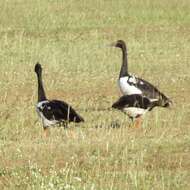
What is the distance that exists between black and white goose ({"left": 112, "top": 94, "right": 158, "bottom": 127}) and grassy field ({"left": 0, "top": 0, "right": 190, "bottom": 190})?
241mm

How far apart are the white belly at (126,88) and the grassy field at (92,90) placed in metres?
0.50

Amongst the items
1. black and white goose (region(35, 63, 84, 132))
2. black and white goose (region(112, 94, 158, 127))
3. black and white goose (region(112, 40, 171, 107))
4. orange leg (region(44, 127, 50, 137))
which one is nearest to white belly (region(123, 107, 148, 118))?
black and white goose (region(112, 94, 158, 127))

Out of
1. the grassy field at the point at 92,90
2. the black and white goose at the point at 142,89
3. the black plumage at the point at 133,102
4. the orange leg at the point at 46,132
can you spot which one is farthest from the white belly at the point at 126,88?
the orange leg at the point at 46,132

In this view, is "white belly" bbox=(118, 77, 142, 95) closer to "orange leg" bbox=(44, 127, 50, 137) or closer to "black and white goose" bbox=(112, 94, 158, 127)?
"black and white goose" bbox=(112, 94, 158, 127)

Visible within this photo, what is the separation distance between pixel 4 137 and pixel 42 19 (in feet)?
67.6

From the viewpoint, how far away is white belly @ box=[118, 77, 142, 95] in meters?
15.4

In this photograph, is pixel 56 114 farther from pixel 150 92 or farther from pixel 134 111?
pixel 150 92

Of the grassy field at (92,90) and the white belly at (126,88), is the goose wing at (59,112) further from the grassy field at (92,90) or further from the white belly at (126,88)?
the white belly at (126,88)

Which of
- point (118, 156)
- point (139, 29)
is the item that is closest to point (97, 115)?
point (118, 156)

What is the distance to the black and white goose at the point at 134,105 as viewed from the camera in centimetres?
1424

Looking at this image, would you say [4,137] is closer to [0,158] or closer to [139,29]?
[0,158]

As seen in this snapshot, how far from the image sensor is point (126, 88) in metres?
15.7

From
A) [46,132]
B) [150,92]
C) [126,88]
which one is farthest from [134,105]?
[46,132]

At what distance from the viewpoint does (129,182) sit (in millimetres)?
9477
